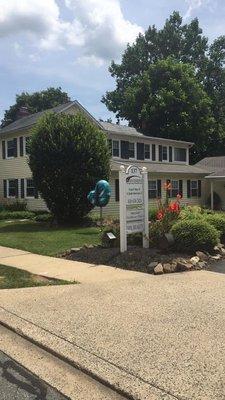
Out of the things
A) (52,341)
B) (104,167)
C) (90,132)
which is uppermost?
(90,132)

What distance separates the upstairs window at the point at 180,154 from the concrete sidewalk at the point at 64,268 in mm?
25455

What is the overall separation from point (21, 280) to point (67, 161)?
38.4 ft

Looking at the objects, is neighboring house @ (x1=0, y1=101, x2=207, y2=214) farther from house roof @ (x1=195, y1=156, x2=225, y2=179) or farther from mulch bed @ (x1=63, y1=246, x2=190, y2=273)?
mulch bed @ (x1=63, y1=246, x2=190, y2=273)

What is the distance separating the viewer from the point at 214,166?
39.5m

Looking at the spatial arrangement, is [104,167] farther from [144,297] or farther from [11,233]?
[144,297]

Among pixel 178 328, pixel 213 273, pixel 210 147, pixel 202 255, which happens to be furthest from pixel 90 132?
pixel 210 147

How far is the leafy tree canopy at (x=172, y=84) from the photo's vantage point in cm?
4666

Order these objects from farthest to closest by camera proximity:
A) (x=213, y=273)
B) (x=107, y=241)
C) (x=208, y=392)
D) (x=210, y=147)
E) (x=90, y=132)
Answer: (x=210, y=147) < (x=90, y=132) < (x=107, y=241) < (x=213, y=273) < (x=208, y=392)

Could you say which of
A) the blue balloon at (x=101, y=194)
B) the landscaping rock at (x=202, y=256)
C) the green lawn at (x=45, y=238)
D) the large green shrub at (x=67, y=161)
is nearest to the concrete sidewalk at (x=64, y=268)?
the green lawn at (x=45, y=238)

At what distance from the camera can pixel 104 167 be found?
2147 cm

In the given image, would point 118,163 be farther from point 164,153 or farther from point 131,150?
point 164,153

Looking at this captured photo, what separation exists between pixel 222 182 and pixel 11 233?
2231 centimetres

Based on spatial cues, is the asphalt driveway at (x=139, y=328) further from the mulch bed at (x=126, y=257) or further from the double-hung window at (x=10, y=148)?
the double-hung window at (x=10, y=148)

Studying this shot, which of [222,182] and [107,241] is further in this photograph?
[222,182]
